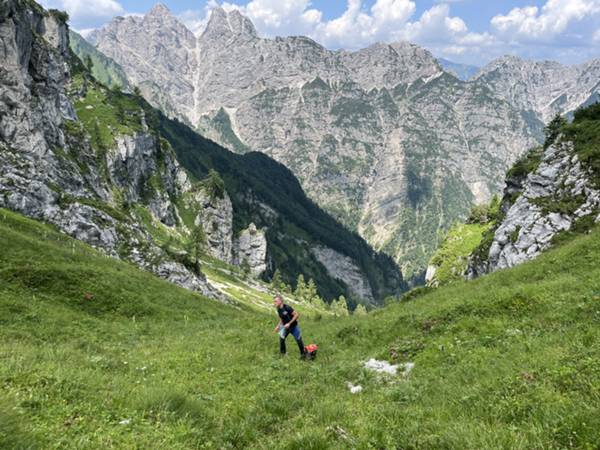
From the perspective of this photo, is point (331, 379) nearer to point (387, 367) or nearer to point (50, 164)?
point (387, 367)

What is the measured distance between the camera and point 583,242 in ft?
89.0

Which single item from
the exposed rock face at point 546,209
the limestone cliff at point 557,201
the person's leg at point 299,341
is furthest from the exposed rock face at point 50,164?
the limestone cliff at point 557,201

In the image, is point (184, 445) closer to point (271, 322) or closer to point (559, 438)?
point (559, 438)

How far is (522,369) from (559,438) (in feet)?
15.0

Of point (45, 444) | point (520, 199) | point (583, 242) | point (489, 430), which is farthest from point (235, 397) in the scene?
point (520, 199)

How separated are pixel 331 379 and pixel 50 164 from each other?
95.5 m

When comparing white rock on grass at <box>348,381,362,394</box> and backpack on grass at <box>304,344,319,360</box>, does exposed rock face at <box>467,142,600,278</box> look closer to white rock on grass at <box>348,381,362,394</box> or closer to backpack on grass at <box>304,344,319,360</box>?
backpack on grass at <box>304,344,319,360</box>

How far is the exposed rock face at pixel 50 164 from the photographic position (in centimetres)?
6956

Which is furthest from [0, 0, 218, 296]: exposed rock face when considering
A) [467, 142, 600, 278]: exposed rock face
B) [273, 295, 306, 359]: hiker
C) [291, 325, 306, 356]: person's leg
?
[467, 142, 600, 278]: exposed rock face

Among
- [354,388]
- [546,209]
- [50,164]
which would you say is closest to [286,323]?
[354,388]

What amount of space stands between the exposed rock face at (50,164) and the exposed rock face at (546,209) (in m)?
61.4

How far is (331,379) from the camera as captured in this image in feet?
50.9

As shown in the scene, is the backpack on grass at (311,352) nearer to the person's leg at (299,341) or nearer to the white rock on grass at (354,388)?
the person's leg at (299,341)

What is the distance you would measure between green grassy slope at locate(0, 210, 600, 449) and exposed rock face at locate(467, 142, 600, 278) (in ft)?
58.9
